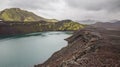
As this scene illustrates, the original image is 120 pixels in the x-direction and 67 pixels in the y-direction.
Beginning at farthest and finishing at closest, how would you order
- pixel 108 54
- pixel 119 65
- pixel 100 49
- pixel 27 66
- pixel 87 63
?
pixel 27 66
pixel 100 49
pixel 108 54
pixel 87 63
pixel 119 65

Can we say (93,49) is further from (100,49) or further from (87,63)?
(87,63)

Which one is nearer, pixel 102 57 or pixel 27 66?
pixel 102 57

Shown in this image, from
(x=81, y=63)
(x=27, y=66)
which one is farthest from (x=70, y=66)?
(x=27, y=66)

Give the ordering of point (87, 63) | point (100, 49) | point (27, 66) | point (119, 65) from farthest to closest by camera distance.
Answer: point (27, 66) < point (100, 49) < point (87, 63) < point (119, 65)

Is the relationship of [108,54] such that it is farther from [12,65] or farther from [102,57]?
[12,65]

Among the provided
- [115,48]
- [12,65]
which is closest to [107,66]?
[115,48]

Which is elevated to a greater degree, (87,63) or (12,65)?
(87,63)

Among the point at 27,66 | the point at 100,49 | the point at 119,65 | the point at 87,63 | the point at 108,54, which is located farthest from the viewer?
the point at 27,66

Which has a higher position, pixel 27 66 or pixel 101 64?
pixel 101 64

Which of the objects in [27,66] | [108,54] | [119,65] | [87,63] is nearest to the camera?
[119,65]
